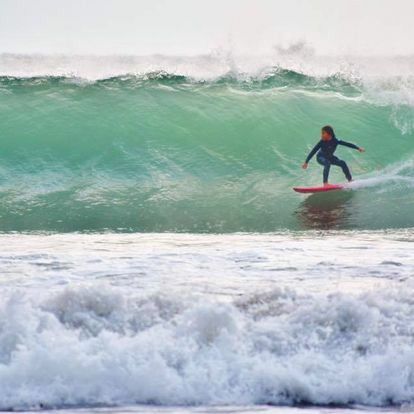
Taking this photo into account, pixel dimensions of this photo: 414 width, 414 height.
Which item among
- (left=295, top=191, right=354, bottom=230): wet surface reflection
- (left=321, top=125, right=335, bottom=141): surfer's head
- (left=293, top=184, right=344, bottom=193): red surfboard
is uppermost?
(left=321, top=125, right=335, bottom=141): surfer's head

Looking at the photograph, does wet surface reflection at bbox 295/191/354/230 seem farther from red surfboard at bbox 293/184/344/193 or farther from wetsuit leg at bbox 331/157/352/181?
wetsuit leg at bbox 331/157/352/181

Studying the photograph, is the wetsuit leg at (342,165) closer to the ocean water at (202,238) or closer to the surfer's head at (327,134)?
the ocean water at (202,238)

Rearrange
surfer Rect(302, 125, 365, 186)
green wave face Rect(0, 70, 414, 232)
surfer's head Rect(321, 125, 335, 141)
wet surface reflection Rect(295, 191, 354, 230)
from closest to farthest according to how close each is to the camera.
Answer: wet surface reflection Rect(295, 191, 354, 230), green wave face Rect(0, 70, 414, 232), surfer Rect(302, 125, 365, 186), surfer's head Rect(321, 125, 335, 141)

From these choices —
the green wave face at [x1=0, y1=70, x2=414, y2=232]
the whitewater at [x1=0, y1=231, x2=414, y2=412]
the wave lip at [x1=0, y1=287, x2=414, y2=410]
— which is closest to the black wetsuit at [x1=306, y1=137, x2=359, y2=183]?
the green wave face at [x1=0, y1=70, x2=414, y2=232]

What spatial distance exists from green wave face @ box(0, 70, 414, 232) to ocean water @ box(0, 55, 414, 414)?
34 millimetres

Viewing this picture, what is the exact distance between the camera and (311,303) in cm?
524

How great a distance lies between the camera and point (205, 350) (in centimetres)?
485

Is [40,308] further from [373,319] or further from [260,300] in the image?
[373,319]

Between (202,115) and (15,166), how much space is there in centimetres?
305

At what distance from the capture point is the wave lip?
4.53m

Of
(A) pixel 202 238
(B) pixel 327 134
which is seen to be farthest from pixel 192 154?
(A) pixel 202 238

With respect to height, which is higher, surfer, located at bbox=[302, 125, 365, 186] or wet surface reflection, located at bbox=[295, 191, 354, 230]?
surfer, located at bbox=[302, 125, 365, 186]

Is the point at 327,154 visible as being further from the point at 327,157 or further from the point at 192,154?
the point at 192,154

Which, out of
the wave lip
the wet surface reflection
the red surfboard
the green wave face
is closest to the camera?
the wave lip
